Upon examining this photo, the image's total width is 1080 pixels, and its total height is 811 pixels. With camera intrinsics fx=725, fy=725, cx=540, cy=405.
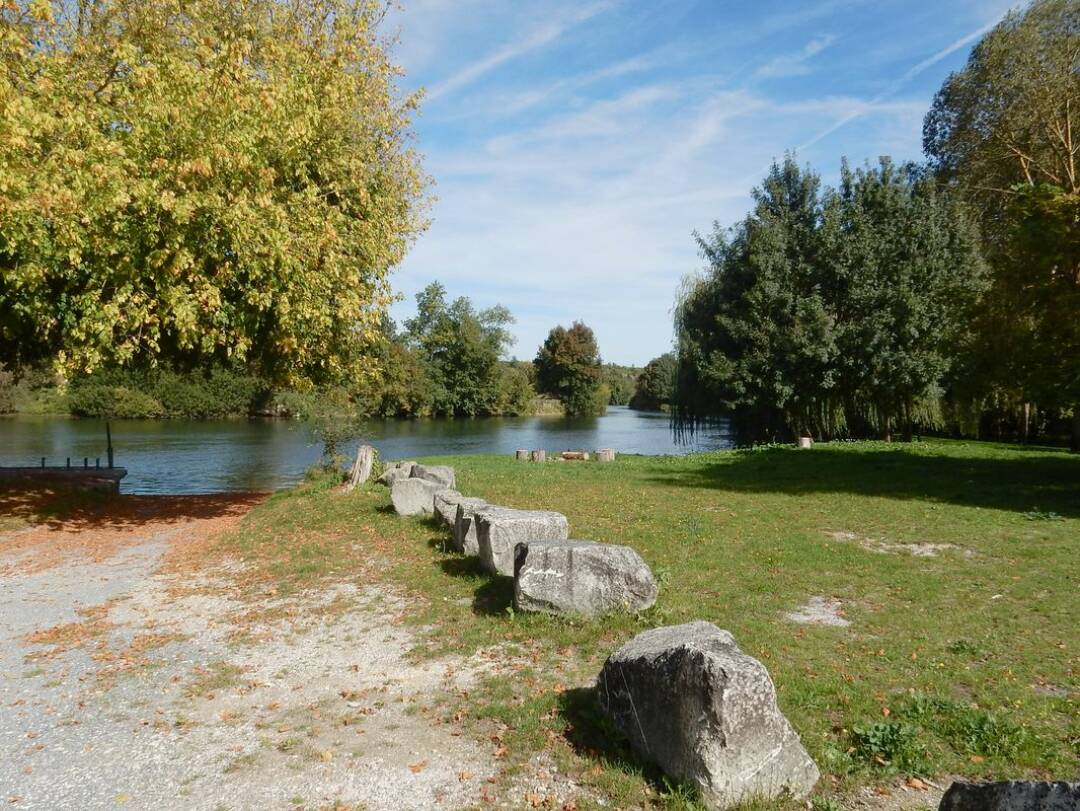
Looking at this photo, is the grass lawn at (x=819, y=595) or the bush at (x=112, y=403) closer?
the grass lawn at (x=819, y=595)

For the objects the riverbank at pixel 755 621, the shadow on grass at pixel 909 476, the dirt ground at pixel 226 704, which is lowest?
the dirt ground at pixel 226 704

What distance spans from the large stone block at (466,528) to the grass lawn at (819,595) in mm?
237

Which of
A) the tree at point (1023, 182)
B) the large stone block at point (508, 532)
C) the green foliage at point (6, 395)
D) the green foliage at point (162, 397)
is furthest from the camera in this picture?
the green foliage at point (162, 397)

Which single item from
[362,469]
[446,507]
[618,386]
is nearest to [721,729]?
[446,507]

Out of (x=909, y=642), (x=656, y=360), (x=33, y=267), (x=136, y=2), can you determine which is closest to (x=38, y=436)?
(x=136, y=2)

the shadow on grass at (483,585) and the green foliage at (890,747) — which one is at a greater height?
Answer: the shadow on grass at (483,585)

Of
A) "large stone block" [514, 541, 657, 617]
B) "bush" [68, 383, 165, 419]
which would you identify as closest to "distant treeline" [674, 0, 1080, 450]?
"large stone block" [514, 541, 657, 617]

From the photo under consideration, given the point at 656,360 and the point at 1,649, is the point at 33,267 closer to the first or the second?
the point at 1,649

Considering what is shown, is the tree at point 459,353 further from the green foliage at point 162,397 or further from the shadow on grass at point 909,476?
the shadow on grass at point 909,476

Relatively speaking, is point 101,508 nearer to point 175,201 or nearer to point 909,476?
point 175,201

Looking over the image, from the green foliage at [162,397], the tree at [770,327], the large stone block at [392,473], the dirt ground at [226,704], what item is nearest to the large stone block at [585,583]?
the dirt ground at [226,704]

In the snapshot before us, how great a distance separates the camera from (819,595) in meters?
9.38

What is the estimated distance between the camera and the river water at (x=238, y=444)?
33.2 meters

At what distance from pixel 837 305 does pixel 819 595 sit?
2690 cm
